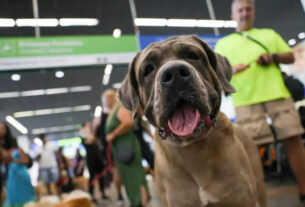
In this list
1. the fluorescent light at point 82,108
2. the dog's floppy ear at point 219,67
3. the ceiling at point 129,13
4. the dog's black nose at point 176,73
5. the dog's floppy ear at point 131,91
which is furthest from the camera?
the fluorescent light at point 82,108

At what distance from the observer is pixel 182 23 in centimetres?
992

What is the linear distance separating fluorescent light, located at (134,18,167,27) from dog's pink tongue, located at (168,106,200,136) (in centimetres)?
746

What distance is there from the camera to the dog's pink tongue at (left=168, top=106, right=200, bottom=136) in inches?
63.4

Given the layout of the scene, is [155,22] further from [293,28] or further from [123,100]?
[123,100]

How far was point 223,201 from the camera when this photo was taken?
1673mm

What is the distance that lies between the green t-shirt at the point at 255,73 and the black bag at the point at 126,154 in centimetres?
144

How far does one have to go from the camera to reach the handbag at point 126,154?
3.71 meters

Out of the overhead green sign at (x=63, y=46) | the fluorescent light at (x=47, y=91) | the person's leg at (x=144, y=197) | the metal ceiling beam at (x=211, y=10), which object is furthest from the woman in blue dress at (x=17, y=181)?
the fluorescent light at (x=47, y=91)

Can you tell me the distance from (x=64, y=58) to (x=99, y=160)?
2042mm

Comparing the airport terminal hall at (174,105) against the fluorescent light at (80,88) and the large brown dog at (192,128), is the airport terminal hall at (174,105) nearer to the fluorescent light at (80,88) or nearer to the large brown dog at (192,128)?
the large brown dog at (192,128)

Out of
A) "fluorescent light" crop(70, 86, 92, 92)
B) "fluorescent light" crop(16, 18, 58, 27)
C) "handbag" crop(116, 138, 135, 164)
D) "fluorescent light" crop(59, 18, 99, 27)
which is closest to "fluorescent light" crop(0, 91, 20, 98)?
"fluorescent light" crop(70, 86, 92, 92)

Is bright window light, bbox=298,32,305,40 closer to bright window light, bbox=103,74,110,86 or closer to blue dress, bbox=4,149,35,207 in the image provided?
blue dress, bbox=4,149,35,207

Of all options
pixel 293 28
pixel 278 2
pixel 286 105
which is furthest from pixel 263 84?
pixel 278 2

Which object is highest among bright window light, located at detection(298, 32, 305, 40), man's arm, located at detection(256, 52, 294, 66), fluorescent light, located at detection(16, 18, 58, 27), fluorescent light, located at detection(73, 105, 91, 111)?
fluorescent light, located at detection(16, 18, 58, 27)
